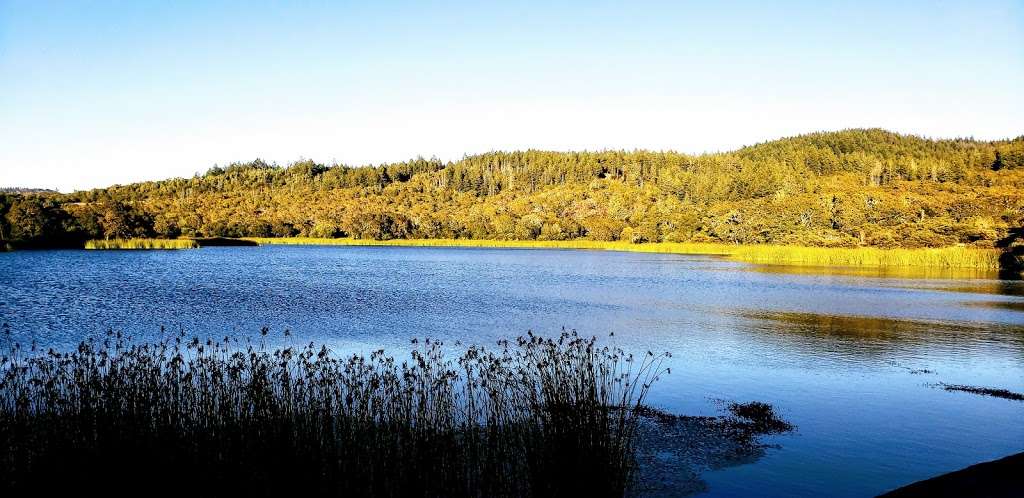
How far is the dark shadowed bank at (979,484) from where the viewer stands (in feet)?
23.1

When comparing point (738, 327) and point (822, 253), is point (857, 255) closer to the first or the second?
point (822, 253)

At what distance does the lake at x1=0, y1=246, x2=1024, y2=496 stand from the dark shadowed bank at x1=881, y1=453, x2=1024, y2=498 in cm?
142

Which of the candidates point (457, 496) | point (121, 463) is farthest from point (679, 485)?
point (121, 463)

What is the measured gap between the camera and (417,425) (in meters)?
8.92

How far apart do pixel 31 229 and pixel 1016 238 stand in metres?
94.4

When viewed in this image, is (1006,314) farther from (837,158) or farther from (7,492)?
(837,158)

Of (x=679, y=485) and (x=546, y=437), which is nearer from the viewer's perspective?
(x=546, y=437)

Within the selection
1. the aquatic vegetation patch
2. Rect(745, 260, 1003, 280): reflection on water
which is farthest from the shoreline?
the aquatic vegetation patch

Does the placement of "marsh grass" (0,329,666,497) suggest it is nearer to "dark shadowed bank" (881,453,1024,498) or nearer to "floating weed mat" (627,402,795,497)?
"floating weed mat" (627,402,795,497)

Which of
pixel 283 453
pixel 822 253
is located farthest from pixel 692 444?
pixel 822 253

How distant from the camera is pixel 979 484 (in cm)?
731

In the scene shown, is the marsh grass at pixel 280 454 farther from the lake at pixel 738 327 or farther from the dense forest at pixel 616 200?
the dense forest at pixel 616 200

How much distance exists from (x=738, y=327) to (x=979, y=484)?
16702 mm

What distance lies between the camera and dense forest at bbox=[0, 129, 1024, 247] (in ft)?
281
